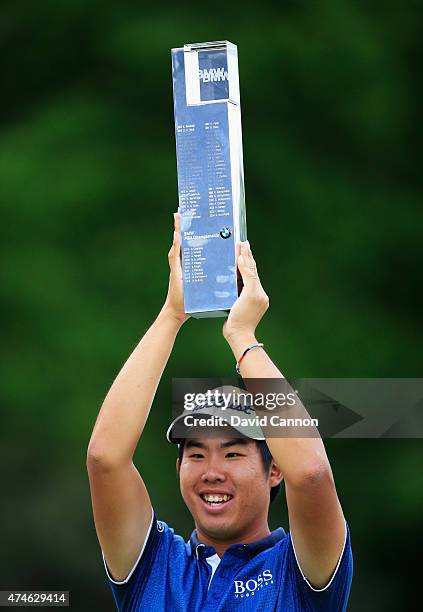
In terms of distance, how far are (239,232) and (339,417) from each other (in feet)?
6.30

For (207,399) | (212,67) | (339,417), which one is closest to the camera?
(212,67)

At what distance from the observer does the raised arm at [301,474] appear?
9.29 feet

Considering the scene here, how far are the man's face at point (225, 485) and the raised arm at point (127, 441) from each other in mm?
114

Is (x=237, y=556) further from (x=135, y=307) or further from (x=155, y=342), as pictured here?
(x=135, y=307)

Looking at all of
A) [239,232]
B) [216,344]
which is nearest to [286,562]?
[239,232]

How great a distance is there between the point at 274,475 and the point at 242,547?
21cm

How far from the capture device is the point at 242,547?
306 centimetres

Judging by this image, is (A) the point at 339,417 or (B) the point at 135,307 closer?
(A) the point at 339,417

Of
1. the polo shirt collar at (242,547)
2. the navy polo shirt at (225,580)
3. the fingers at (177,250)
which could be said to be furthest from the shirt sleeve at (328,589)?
the fingers at (177,250)

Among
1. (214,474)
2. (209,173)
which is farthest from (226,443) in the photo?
(209,173)

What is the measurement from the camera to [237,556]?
10.0 feet

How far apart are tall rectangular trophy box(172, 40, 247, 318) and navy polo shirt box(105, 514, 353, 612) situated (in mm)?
515

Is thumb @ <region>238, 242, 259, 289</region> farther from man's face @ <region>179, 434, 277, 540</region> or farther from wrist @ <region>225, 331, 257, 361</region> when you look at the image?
man's face @ <region>179, 434, 277, 540</region>

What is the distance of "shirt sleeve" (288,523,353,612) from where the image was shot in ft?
9.59
